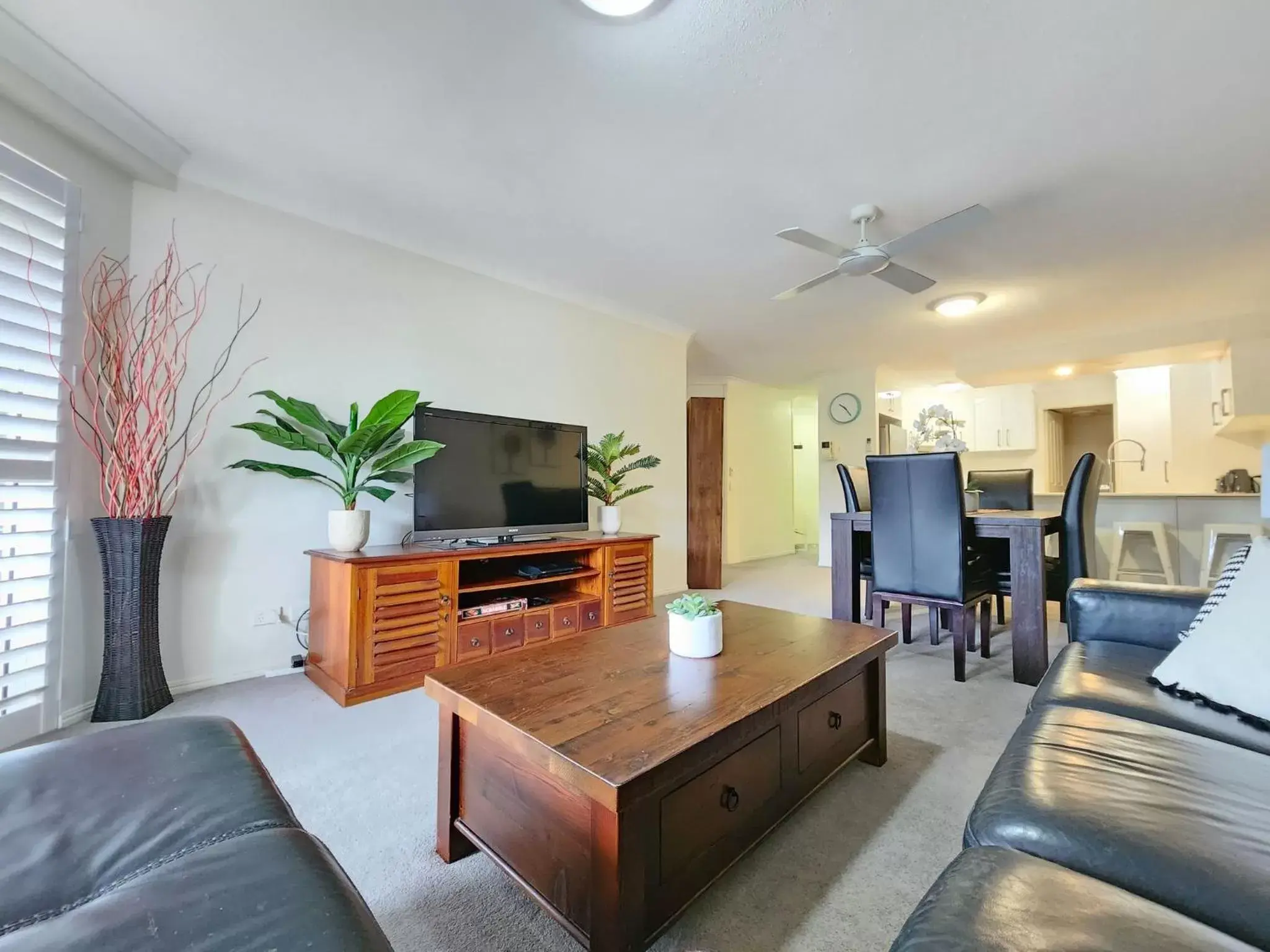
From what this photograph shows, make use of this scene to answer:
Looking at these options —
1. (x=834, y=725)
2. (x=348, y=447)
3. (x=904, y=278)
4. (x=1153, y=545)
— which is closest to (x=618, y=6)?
(x=348, y=447)

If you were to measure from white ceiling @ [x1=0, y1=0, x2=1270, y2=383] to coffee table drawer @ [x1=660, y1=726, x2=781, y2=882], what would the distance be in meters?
2.14

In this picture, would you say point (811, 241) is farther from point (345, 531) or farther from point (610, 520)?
point (345, 531)

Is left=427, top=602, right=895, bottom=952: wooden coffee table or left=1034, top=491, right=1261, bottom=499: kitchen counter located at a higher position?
left=1034, top=491, right=1261, bottom=499: kitchen counter

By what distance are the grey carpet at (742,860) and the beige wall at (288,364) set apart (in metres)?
0.42

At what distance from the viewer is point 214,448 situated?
2.49m

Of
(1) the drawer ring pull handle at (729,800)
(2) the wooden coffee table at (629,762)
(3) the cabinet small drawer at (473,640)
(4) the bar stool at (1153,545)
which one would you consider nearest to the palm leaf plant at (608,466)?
(3) the cabinet small drawer at (473,640)

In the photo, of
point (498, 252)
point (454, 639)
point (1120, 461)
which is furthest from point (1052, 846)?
point (1120, 461)

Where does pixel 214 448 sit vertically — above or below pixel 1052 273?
below

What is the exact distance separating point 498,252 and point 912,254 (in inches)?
101

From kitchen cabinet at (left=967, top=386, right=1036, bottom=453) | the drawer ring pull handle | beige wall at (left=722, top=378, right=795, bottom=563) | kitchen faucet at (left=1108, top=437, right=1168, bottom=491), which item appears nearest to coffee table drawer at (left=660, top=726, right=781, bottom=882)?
the drawer ring pull handle

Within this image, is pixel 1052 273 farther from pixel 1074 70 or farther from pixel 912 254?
pixel 1074 70

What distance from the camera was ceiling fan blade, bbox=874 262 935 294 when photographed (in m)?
2.90

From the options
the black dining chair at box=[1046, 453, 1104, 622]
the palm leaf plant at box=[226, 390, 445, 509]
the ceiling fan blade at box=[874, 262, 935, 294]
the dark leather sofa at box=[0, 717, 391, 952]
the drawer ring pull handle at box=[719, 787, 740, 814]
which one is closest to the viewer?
the dark leather sofa at box=[0, 717, 391, 952]

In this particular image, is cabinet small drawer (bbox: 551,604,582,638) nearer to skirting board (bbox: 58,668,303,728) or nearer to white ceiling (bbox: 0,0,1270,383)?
skirting board (bbox: 58,668,303,728)
